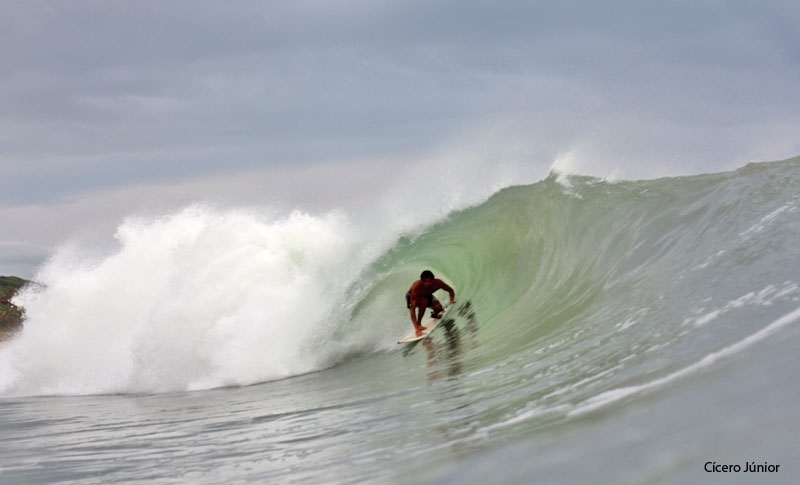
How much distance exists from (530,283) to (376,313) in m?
3.59

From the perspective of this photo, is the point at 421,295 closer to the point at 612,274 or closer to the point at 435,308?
the point at 435,308

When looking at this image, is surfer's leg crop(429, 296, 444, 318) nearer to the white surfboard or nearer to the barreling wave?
the white surfboard

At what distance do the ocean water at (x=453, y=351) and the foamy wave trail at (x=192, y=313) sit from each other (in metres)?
0.05

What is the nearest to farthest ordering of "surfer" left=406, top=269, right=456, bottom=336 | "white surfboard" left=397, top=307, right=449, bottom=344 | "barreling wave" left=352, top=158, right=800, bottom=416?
"barreling wave" left=352, top=158, right=800, bottom=416 → "white surfboard" left=397, top=307, right=449, bottom=344 → "surfer" left=406, top=269, right=456, bottom=336

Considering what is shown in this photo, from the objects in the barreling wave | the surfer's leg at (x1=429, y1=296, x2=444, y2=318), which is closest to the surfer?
the surfer's leg at (x1=429, y1=296, x2=444, y2=318)

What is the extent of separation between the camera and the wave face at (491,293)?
5047 millimetres

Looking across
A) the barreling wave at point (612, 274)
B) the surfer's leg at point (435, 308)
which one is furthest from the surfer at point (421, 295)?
the barreling wave at point (612, 274)

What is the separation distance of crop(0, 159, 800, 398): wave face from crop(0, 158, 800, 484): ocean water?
0.04 metres

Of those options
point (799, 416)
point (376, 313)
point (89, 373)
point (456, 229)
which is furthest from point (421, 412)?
point (89, 373)

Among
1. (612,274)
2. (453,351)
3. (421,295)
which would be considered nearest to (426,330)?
(421,295)

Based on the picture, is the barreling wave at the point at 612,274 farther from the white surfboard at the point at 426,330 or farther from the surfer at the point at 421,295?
the surfer at the point at 421,295

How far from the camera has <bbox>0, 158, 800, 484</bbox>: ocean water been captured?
3.22 m

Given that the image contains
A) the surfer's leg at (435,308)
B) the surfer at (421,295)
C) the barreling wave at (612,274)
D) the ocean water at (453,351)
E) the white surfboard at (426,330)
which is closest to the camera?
the ocean water at (453,351)

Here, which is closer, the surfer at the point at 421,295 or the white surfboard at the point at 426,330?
the white surfboard at the point at 426,330
